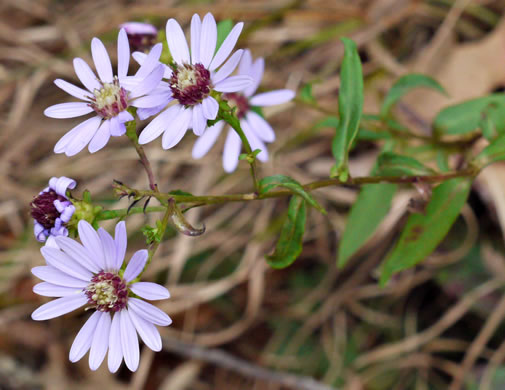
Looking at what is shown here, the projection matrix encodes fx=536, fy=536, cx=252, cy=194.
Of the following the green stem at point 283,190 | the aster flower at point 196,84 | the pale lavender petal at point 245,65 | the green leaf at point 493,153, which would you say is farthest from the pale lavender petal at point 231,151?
the green leaf at point 493,153

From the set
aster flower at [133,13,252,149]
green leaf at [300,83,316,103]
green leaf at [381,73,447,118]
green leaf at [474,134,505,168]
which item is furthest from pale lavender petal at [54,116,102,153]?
green leaf at [474,134,505,168]

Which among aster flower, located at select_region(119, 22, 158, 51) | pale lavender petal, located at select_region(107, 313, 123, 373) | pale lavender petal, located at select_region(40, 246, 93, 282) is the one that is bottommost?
pale lavender petal, located at select_region(107, 313, 123, 373)

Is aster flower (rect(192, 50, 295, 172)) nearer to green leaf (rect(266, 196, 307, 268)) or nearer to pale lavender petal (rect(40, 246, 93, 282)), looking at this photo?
green leaf (rect(266, 196, 307, 268))

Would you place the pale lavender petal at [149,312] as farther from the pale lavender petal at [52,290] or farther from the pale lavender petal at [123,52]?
the pale lavender petal at [123,52]

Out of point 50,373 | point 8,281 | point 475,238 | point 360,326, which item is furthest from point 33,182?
point 475,238

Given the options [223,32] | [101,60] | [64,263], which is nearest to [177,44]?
[101,60]

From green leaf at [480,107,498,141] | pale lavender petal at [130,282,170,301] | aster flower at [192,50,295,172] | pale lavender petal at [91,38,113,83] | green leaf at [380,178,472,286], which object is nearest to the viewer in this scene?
pale lavender petal at [130,282,170,301]

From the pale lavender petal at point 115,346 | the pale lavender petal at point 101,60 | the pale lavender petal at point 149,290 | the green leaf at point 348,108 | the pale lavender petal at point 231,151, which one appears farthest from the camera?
the pale lavender petal at point 231,151
